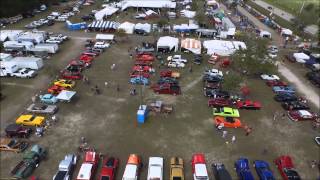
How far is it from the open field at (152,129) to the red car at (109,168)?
88 centimetres

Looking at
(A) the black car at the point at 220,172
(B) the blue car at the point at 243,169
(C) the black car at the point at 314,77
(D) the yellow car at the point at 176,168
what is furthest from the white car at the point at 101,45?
(C) the black car at the point at 314,77

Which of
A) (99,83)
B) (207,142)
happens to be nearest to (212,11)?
(99,83)

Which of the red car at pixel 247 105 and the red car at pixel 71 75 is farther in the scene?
the red car at pixel 71 75

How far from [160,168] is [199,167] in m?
3.99

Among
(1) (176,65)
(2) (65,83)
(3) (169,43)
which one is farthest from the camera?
(3) (169,43)

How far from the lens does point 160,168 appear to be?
28.8m

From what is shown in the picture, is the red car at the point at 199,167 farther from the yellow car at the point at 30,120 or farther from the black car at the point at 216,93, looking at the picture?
the yellow car at the point at 30,120

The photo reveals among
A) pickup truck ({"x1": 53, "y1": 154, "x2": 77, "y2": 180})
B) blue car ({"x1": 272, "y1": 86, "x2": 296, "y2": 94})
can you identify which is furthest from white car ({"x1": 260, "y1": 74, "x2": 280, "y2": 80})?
pickup truck ({"x1": 53, "y1": 154, "x2": 77, "y2": 180})

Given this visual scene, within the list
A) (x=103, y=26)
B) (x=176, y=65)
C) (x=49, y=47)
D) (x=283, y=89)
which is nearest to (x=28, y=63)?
(x=49, y=47)

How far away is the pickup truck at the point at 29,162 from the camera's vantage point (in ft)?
94.3

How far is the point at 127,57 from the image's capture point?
182 feet

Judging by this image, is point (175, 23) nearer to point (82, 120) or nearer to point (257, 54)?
point (257, 54)

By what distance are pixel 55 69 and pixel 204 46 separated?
95.7 ft

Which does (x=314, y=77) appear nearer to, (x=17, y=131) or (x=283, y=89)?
(x=283, y=89)
